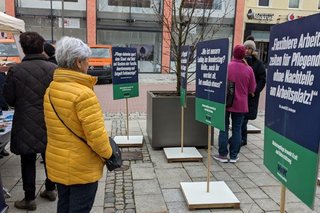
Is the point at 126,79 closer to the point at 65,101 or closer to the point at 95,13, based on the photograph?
the point at 65,101

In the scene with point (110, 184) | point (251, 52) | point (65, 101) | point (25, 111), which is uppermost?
point (251, 52)

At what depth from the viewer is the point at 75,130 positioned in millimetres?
2332

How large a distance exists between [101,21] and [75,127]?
2227 centimetres

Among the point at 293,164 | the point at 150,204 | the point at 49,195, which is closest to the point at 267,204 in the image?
the point at 150,204

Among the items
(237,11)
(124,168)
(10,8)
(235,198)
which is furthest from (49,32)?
(235,198)

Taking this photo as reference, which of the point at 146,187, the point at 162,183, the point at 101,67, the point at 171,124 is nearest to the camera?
the point at 146,187

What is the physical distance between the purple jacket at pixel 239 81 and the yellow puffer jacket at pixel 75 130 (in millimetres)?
2811

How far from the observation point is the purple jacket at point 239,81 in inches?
188

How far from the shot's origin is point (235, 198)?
376 centimetres

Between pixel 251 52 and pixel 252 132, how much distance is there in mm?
2102

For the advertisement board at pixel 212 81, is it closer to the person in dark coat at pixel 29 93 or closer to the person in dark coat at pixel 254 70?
the person in dark coat at pixel 29 93

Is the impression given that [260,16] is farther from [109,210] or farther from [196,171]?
[109,210]

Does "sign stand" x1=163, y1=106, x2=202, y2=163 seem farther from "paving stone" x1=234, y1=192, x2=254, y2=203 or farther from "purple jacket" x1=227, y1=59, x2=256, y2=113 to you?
"paving stone" x1=234, y1=192, x2=254, y2=203

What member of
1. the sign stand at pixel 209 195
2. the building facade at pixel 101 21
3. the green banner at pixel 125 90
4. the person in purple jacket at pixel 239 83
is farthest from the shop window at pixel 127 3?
the sign stand at pixel 209 195
